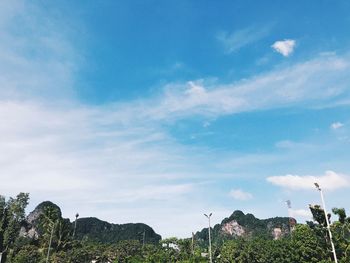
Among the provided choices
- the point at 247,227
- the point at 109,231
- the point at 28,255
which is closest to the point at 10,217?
the point at 28,255

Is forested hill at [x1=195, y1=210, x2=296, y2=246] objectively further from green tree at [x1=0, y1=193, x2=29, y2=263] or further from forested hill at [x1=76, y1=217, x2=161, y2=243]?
green tree at [x1=0, y1=193, x2=29, y2=263]

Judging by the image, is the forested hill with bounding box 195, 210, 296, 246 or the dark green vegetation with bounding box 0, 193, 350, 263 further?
the forested hill with bounding box 195, 210, 296, 246

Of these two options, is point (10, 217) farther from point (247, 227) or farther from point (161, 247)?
point (247, 227)

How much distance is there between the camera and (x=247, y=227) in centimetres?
18238

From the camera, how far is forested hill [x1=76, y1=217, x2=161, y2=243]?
582 ft

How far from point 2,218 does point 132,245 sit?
30.0m

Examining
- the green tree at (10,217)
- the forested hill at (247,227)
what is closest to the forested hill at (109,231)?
the forested hill at (247,227)

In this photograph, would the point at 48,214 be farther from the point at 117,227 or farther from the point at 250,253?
the point at 117,227

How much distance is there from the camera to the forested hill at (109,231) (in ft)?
582

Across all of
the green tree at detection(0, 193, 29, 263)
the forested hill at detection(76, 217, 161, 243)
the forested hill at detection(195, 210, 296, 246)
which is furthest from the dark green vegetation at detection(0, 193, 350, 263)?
the forested hill at detection(195, 210, 296, 246)

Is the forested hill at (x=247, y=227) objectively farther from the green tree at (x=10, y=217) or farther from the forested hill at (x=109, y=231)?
the green tree at (x=10, y=217)

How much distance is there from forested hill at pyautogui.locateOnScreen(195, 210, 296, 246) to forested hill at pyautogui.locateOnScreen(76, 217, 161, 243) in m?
28.0

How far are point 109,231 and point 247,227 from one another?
227 ft

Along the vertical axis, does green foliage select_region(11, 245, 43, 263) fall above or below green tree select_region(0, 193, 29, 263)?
below
